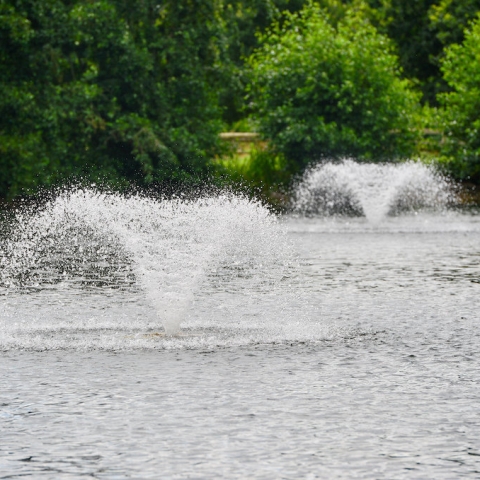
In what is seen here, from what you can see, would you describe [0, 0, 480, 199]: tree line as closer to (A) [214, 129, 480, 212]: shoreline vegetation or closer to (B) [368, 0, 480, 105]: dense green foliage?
(A) [214, 129, 480, 212]: shoreline vegetation

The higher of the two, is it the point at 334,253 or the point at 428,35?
the point at 428,35

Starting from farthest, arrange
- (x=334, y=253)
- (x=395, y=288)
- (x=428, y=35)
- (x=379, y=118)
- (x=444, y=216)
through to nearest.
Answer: (x=428, y=35)
(x=379, y=118)
(x=444, y=216)
(x=334, y=253)
(x=395, y=288)

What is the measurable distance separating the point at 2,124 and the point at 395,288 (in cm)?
2931

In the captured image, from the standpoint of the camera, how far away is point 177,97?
5166 cm

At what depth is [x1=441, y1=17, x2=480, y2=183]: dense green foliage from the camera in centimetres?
5684

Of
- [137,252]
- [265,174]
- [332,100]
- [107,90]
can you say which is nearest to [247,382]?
[137,252]

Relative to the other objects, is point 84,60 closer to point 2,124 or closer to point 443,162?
point 2,124

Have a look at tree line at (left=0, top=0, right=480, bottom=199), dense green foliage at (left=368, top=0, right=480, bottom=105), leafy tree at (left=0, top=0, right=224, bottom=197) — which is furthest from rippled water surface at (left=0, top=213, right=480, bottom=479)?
dense green foliage at (left=368, top=0, right=480, bottom=105)

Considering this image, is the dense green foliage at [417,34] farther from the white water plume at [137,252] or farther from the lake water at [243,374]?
the lake water at [243,374]

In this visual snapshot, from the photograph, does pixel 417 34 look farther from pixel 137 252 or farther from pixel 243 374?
pixel 243 374

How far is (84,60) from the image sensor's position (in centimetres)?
5066

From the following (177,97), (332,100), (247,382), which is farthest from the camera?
(332,100)

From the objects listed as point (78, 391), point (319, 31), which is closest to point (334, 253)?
point (78, 391)

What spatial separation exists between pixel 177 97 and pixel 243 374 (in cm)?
4092
